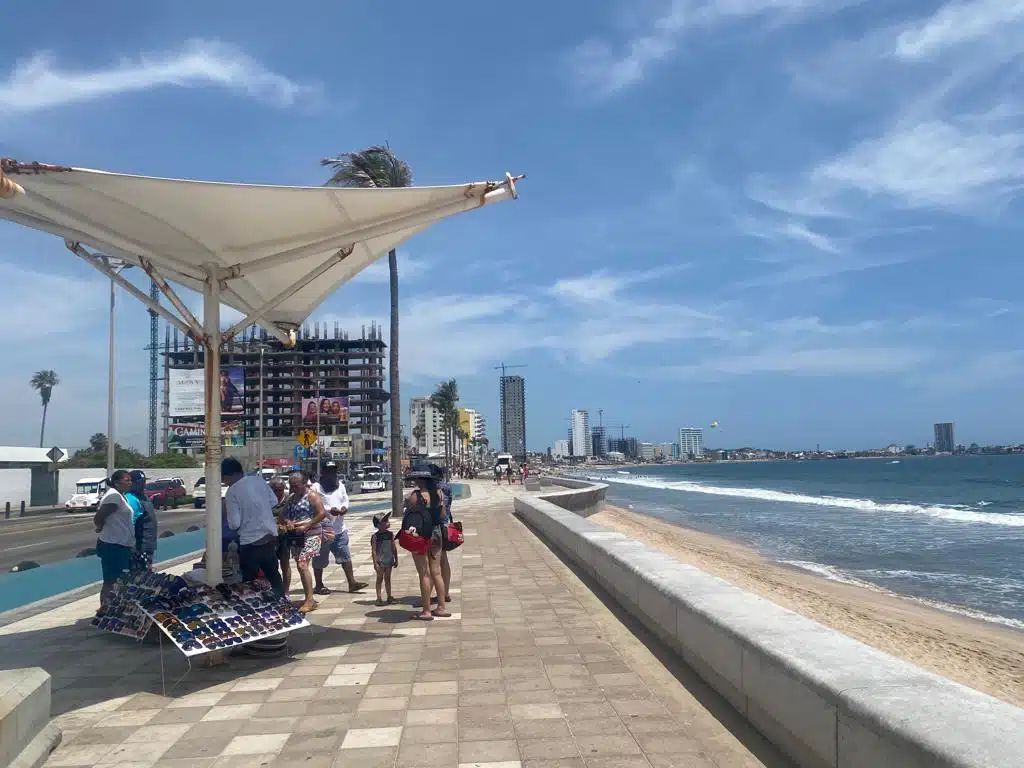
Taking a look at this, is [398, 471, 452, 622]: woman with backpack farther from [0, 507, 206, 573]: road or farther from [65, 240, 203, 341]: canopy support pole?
[0, 507, 206, 573]: road

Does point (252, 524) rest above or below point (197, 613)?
above

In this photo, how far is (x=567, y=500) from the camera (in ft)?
80.5

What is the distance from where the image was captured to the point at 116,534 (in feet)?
23.2

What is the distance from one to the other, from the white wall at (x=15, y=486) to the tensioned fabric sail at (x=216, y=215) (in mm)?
42529

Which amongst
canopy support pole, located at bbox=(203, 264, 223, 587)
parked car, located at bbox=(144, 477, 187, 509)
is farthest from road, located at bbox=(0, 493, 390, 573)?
canopy support pole, located at bbox=(203, 264, 223, 587)

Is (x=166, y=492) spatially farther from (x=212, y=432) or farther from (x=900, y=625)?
(x=212, y=432)

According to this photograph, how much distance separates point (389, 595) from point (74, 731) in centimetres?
409

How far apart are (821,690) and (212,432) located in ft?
16.3

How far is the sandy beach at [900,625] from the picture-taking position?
9609mm

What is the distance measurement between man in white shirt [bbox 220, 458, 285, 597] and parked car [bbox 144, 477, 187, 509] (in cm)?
2971

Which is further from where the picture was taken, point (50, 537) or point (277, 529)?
point (50, 537)

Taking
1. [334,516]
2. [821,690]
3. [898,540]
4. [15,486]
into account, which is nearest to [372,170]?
[334,516]

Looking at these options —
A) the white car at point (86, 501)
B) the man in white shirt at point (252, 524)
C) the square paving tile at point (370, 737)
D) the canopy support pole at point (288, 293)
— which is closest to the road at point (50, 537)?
the white car at point (86, 501)

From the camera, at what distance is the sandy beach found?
961 centimetres
